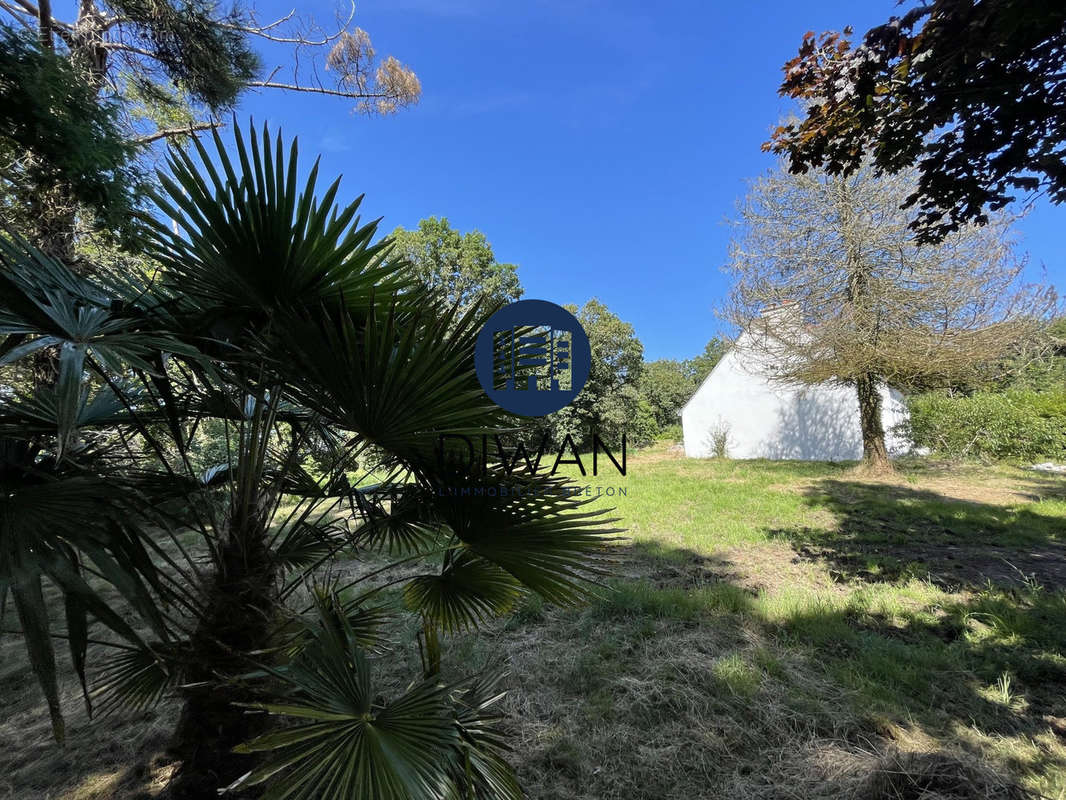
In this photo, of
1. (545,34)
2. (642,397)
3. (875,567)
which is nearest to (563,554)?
(875,567)

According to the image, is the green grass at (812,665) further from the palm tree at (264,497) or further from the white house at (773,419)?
the white house at (773,419)

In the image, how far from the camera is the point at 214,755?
125 cm

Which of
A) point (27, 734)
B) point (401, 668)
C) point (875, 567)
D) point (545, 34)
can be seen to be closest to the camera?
point (27, 734)

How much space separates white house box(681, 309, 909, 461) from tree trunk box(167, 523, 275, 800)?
34.6 feet

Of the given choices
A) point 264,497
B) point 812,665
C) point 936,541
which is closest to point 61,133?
point 264,497

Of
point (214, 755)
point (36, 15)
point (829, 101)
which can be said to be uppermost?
point (36, 15)

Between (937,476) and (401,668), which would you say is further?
(937,476)

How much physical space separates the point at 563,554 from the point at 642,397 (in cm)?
1605

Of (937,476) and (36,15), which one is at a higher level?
(36,15)

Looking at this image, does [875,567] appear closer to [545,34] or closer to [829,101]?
[829,101]

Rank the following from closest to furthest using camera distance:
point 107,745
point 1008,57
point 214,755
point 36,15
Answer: point 214,755
point 1008,57
point 107,745
point 36,15

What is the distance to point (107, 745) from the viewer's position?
192 centimetres

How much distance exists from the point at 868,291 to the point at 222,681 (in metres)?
9.39

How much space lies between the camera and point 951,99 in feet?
5.85
